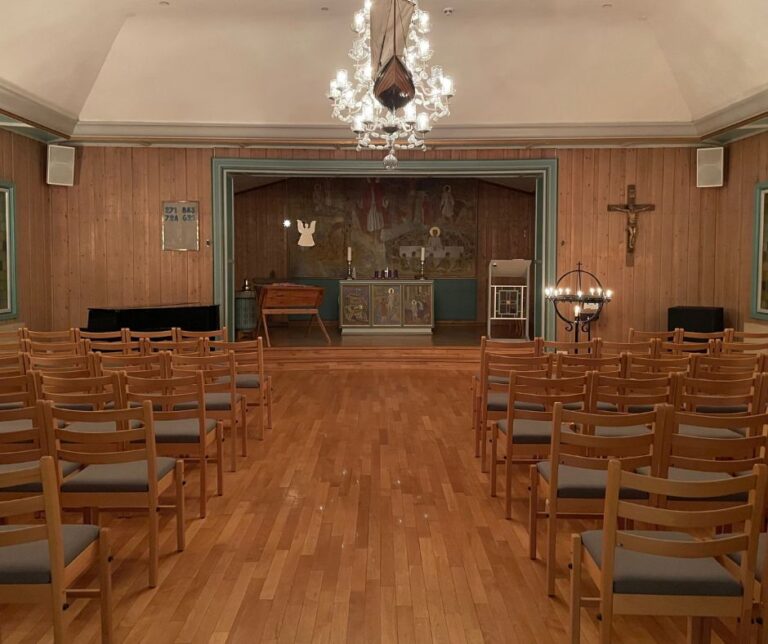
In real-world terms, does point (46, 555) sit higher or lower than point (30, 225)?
lower

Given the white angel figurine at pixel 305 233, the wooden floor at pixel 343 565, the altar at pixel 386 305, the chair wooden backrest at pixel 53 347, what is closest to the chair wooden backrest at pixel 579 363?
the wooden floor at pixel 343 565

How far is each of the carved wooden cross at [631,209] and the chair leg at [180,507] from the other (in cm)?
850

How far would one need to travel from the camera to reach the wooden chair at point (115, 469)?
3062 mm

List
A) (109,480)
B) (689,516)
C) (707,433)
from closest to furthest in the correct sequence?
1. (689,516)
2. (109,480)
3. (707,433)

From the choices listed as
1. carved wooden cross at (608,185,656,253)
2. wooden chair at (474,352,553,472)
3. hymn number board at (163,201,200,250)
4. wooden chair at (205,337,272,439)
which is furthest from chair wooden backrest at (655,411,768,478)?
hymn number board at (163,201,200,250)

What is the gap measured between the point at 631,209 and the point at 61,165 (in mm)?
8195

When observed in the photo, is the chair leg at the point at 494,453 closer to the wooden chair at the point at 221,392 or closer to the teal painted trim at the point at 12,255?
the wooden chair at the point at 221,392

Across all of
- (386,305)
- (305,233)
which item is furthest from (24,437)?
(305,233)

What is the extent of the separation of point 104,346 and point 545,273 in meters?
6.84

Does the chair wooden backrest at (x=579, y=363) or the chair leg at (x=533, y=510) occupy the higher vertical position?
the chair wooden backrest at (x=579, y=363)

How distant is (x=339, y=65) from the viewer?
Result: 9.38 metres

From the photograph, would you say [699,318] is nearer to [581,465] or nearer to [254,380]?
[254,380]

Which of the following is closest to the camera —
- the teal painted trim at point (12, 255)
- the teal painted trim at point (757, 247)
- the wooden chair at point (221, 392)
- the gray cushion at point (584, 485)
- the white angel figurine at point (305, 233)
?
the gray cushion at point (584, 485)

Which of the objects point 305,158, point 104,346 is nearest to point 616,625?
point 104,346
